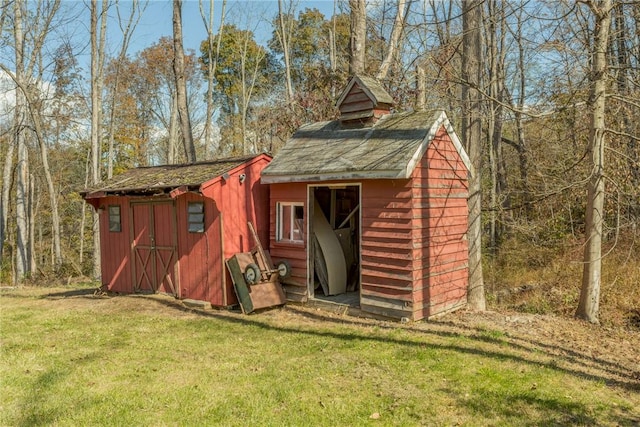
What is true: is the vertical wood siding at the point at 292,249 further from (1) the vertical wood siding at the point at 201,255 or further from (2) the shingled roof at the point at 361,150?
(1) the vertical wood siding at the point at 201,255

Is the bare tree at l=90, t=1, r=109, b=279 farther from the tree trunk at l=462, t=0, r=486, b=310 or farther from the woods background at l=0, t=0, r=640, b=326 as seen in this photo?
the tree trunk at l=462, t=0, r=486, b=310

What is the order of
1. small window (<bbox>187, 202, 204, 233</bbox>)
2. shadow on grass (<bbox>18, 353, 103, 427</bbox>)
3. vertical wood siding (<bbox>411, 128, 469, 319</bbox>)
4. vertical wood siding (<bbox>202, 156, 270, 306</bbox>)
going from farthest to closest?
small window (<bbox>187, 202, 204, 233</bbox>), vertical wood siding (<bbox>202, 156, 270, 306</bbox>), vertical wood siding (<bbox>411, 128, 469, 319</bbox>), shadow on grass (<bbox>18, 353, 103, 427</bbox>)

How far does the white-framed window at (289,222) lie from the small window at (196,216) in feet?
5.36

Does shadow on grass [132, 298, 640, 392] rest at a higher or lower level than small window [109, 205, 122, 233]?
lower

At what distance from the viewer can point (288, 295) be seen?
1002 centimetres

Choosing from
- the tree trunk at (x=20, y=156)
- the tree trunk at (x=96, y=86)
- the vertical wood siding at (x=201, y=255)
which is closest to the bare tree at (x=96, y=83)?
the tree trunk at (x=96, y=86)

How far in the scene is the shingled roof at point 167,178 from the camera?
9.73 metres

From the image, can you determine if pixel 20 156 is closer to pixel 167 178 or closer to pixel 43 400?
pixel 167 178

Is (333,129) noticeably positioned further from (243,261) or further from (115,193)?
(115,193)

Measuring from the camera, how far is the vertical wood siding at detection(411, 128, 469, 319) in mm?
8211

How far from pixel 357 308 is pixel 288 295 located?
5.81 ft

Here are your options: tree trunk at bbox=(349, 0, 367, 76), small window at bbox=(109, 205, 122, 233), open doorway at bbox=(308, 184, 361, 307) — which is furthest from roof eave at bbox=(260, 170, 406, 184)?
tree trunk at bbox=(349, 0, 367, 76)

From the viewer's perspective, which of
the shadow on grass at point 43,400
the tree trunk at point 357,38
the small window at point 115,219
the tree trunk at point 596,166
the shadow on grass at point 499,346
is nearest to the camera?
the shadow on grass at point 43,400

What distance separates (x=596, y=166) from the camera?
7.80 m
